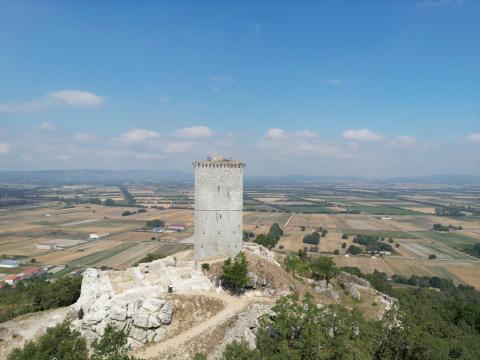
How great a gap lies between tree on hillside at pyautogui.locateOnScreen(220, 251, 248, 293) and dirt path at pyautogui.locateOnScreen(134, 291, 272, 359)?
1009 millimetres

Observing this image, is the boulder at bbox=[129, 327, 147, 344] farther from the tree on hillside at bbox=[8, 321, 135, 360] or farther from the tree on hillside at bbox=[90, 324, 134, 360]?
the tree on hillside at bbox=[8, 321, 135, 360]

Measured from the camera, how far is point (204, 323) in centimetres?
2545

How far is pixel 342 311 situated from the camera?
2495cm

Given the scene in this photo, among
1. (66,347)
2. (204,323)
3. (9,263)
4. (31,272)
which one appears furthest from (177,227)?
(66,347)

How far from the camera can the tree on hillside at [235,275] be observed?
98.0 feet

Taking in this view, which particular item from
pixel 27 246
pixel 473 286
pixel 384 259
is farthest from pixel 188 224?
pixel 473 286

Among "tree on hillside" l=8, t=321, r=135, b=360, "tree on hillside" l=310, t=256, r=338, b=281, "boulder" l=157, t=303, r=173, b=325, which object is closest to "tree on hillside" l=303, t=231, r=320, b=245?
"tree on hillside" l=310, t=256, r=338, b=281

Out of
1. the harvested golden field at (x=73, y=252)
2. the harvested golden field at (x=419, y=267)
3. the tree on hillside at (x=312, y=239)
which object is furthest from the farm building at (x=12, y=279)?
the tree on hillside at (x=312, y=239)

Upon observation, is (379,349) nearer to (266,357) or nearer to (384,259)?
(266,357)

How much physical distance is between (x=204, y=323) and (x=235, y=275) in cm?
552

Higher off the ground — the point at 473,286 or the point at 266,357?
the point at 266,357

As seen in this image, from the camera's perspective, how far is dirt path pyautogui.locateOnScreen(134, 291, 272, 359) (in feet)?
74.8

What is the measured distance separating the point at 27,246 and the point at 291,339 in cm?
9059

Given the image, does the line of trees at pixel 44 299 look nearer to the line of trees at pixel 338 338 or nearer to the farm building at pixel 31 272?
the line of trees at pixel 338 338
